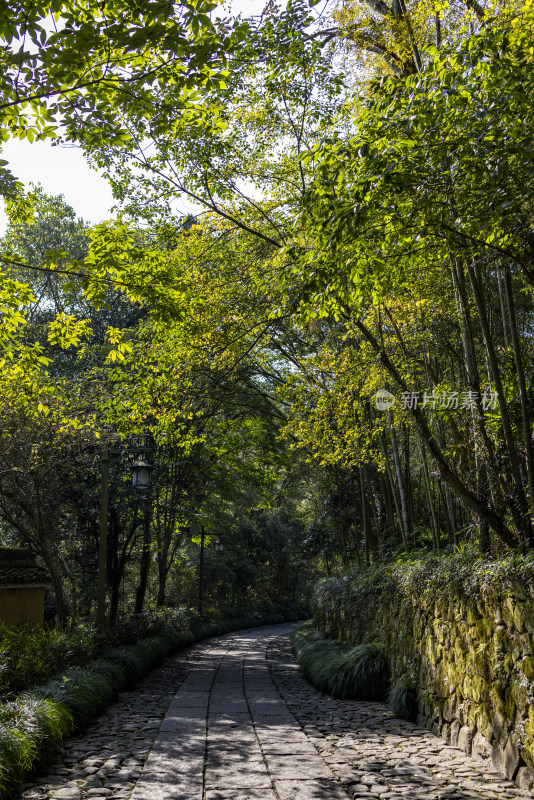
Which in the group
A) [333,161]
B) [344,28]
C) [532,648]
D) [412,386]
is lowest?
[532,648]

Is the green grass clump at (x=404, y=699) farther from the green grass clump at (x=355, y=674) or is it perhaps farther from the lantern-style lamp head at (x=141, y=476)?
the lantern-style lamp head at (x=141, y=476)

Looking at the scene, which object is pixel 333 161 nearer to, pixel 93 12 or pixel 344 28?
pixel 93 12

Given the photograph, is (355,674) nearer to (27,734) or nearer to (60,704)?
(60,704)

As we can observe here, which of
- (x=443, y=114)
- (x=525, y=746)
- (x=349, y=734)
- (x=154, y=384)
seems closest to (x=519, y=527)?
(x=525, y=746)

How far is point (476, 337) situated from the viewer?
736 centimetres

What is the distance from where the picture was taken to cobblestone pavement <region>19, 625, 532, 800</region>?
3.63 meters

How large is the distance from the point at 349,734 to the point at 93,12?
5.72 m

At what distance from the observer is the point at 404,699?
571 centimetres

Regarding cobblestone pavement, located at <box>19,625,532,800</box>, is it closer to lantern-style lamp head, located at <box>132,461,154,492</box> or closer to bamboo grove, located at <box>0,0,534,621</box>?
bamboo grove, located at <box>0,0,534,621</box>

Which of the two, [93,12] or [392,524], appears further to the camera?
[392,524]

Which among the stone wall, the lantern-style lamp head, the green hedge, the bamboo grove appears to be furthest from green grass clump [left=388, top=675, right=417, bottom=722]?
the lantern-style lamp head

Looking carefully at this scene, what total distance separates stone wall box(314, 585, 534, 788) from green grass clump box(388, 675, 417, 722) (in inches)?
3.9

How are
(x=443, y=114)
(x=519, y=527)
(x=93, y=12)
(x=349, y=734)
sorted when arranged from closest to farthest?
(x=443, y=114)
(x=93, y=12)
(x=519, y=527)
(x=349, y=734)

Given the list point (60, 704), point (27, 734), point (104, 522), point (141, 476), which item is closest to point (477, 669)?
point (27, 734)
